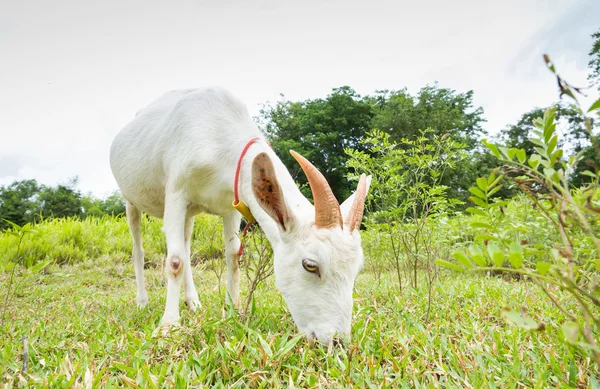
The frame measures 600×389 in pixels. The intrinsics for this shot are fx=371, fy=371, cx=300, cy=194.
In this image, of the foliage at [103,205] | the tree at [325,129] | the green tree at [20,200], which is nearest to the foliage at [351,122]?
the tree at [325,129]

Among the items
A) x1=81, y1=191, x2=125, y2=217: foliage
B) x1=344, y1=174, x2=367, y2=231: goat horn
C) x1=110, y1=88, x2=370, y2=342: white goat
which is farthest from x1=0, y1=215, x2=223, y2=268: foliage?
x1=81, y1=191, x2=125, y2=217: foliage

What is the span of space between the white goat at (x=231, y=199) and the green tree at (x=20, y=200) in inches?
1493

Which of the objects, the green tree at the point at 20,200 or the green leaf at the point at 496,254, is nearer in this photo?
the green leaf at the point at 496,254

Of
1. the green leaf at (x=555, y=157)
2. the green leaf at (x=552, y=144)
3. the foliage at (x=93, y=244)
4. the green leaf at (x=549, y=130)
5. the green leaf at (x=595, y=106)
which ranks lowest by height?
the foliage at (x=93, y=244)

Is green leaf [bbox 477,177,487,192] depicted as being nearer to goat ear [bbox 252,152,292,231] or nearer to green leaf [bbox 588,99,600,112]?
green leaf [bbox 588,99,600,112]

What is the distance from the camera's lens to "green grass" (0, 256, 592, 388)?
5.33 ft

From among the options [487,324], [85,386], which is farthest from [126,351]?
[487,324]

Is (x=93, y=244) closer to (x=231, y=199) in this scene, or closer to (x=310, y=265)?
(x=231, y=199)

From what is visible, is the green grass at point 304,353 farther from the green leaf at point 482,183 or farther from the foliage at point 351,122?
the foliage at point 351,122

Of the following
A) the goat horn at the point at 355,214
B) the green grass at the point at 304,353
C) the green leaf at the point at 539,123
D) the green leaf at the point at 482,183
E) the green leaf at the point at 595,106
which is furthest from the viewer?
the goat horn at the point at 355,214

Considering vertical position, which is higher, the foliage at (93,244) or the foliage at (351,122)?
the foliage at (351,122)

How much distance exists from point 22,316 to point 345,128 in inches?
1186

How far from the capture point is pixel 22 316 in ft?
11.0

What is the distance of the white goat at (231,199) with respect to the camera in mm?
2027
